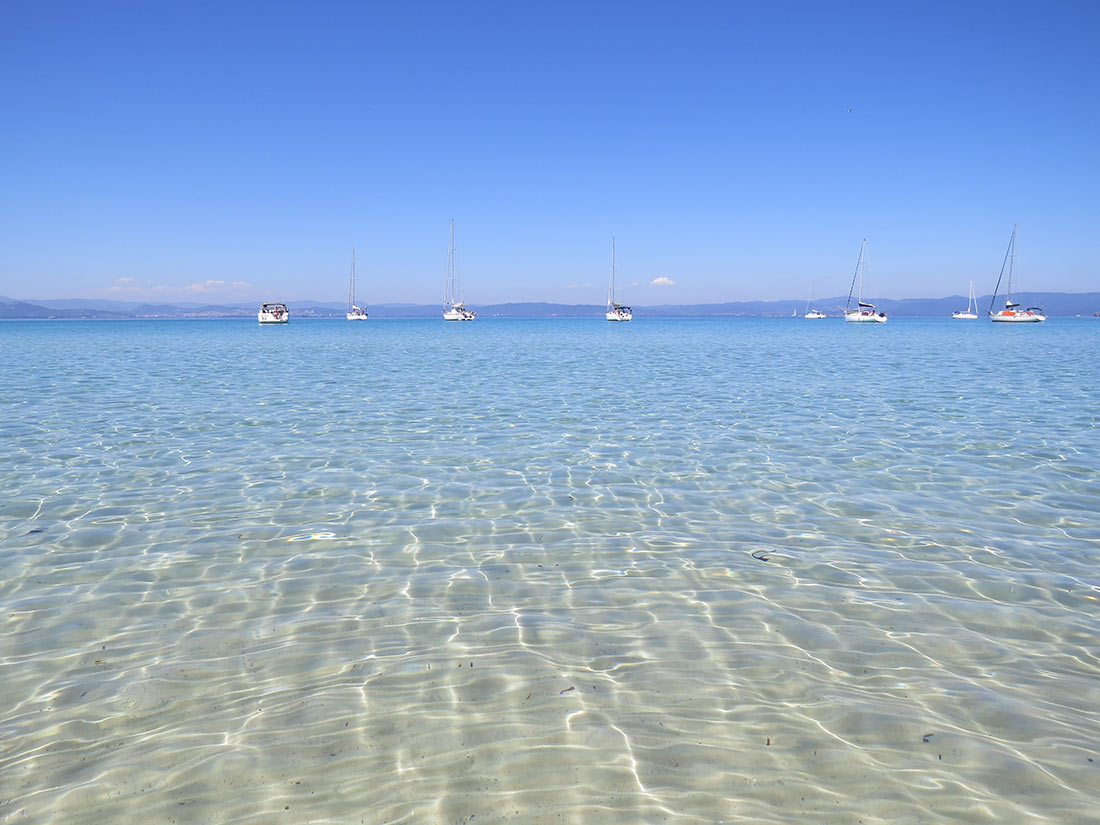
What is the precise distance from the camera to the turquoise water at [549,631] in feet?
10.3

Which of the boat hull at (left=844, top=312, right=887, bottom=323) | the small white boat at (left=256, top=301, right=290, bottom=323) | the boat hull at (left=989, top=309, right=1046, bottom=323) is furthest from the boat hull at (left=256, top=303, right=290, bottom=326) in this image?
the boat hull at (left=989, top=309, right=1046, bottom=323)

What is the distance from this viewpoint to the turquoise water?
10.3ft

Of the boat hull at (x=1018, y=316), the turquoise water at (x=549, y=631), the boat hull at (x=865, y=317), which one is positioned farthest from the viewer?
the boat hull at (x=865, y=317)

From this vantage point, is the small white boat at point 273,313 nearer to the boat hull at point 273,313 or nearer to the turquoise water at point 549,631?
the boat hull at point 273,313

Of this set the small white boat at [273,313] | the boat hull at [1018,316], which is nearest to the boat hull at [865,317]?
the boat hull at [1018,316]

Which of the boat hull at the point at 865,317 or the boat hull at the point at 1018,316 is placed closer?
the boat hull at the point at 1018,316

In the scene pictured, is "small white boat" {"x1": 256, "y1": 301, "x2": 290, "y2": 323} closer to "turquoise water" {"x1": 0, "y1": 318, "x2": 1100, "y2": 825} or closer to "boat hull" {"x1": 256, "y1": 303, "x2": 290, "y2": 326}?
"boat hull" {"x1": 256, "y1": 303, "x2": 290, "y2": 326}

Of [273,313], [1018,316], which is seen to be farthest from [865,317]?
[273,313]

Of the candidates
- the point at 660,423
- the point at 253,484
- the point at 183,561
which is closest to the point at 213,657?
the point at 183,561

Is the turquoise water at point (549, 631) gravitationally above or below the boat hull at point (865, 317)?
below

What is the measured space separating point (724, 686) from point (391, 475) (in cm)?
589

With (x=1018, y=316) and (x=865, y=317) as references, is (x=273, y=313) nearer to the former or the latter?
(x=865, y=317)

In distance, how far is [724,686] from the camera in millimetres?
3979

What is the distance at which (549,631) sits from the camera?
4664 mm
